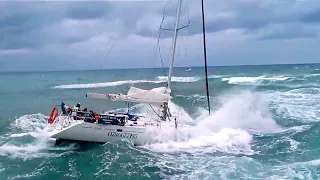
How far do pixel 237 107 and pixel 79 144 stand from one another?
14143 millimetres

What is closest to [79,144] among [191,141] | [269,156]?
[191,141]

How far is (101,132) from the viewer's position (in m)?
21.3

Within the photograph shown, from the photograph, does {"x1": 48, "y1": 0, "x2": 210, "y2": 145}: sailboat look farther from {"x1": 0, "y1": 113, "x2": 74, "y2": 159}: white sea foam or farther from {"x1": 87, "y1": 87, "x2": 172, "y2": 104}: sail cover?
{"x1": 87, "y1": 87, "x2": 172, "y2": 104}: sail cover

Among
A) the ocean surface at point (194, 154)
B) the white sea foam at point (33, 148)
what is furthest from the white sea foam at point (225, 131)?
the white sea foam at point (33, 148)

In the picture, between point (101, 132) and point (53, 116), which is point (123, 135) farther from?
point (53, 116)

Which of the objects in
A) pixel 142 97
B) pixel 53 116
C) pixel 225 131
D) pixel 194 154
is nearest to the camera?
pixel 194 154

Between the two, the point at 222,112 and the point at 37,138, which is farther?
the point at 222,112

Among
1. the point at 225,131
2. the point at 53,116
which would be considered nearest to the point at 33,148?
the point at 53,116

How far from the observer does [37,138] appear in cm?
2234

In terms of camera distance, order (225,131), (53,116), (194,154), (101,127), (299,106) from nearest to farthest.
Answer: (194,154)
(101,127)
(53,116)
(225,131)
(299,106)

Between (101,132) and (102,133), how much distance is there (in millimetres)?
82

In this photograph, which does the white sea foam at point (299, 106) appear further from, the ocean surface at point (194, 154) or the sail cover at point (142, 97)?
the sail cover at point (142, 97)

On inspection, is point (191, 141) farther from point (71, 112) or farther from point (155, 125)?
point (71, 112)

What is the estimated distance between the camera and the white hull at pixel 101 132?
21.0 metres
